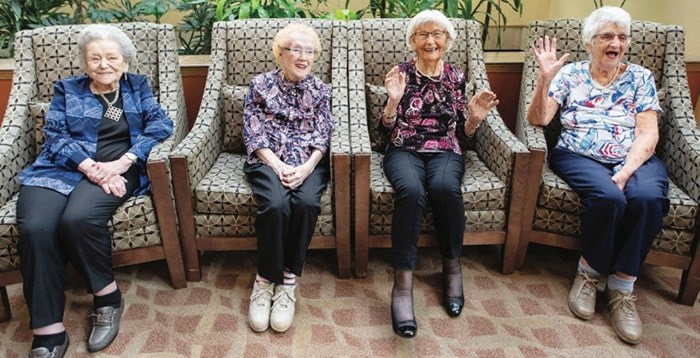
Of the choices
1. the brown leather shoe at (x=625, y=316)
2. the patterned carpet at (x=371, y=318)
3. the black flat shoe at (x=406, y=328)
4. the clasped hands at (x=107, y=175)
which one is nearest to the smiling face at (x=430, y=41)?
Result: the patterned carpet at (x=371, y=318)

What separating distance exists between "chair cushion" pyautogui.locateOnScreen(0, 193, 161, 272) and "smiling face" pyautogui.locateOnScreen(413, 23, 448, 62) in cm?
122

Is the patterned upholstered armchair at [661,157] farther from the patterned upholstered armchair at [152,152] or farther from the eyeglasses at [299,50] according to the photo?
the patterned upholstered armchair at [152,152]

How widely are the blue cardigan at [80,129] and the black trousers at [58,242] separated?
8cm

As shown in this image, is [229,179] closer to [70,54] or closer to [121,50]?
[121,50]

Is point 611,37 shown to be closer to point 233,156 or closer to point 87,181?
point 233,156

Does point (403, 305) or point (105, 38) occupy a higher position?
point (105, 38)

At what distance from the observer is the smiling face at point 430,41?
2053 mm

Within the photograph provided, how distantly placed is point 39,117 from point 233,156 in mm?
806

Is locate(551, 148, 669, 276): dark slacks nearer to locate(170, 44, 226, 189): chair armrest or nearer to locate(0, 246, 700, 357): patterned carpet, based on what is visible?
locate(0, 246, 700, 357): patterned carpet

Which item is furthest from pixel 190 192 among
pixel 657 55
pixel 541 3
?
pixel 541 3

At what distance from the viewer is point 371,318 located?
197 centimetres

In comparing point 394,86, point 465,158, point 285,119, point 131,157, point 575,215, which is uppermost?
point 394,86

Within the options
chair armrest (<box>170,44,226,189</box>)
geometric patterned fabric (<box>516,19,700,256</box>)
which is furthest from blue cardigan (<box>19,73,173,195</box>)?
geometric patterned fabric (<box>516,19,700,256</box>)

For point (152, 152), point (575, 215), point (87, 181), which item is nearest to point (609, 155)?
point (575, 215)
